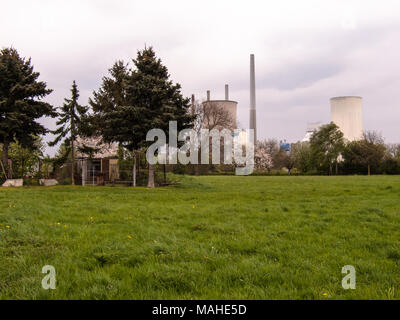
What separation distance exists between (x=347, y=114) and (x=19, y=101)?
46932 millimetres

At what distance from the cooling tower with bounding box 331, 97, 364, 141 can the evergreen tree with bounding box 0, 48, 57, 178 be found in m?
43.8

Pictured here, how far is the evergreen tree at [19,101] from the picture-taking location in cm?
1858

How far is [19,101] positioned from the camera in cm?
1853

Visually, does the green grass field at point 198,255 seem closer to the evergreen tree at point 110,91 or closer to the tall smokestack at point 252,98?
the evergreen tree at point 110,91

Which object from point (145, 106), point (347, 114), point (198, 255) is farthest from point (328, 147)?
point (198, 255)

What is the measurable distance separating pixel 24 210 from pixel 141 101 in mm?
11164

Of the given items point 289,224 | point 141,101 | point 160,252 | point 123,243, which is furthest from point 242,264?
point 141,101

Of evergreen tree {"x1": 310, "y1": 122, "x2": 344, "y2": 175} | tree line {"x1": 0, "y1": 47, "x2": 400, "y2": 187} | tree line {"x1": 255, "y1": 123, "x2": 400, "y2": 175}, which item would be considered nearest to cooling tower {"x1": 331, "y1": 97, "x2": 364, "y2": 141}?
tree line {"x1": 255, "y1": 123, "x2": 400, "y2": 175}

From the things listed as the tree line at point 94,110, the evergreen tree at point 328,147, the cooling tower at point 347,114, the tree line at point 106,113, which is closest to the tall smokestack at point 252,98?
the evergreen tree at point 328,147

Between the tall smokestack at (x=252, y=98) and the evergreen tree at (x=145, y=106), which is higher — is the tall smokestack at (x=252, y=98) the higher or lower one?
the higher one

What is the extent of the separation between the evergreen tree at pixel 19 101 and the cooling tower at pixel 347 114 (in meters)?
43.8

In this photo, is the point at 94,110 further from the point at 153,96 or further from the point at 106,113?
the point at 153,96

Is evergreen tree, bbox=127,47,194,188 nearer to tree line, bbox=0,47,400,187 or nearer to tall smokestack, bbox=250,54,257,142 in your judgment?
tree line, bbox=0,47,400,187

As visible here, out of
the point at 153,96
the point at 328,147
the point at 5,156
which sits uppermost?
the point at 153,96
